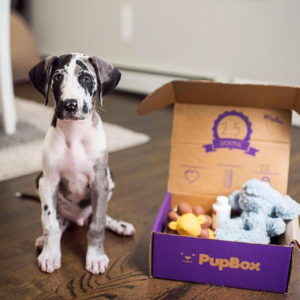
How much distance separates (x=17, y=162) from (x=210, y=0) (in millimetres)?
1676

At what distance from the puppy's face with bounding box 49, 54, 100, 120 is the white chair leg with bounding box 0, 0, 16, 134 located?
1264mm

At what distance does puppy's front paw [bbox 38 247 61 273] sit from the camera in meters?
1.28

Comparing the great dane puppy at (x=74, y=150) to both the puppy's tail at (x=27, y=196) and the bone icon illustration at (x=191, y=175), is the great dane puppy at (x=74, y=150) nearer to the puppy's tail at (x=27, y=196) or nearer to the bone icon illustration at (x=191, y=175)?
the bone icon illustration at (x=191, y=175)

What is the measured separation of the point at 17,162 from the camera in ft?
6.93

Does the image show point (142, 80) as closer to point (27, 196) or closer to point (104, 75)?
point (27, 196)

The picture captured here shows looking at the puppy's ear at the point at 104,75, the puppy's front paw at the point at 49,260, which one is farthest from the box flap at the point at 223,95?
the puppy's front paw at the point at 49,260

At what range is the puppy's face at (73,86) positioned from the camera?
43.7 inches

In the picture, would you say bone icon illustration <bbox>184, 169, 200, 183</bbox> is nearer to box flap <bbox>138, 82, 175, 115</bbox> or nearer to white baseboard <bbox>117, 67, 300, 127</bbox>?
box flap <bbox>138, 82, 175, 115</bbox>

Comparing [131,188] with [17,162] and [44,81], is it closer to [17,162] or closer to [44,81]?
[17,162]

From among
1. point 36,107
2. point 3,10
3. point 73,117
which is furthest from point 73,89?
point 36,107

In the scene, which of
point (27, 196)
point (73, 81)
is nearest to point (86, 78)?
point (73, 81)

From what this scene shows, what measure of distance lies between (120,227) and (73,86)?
22.3 inches

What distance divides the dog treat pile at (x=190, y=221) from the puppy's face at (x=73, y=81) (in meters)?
0.41

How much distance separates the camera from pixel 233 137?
55.6 inches
